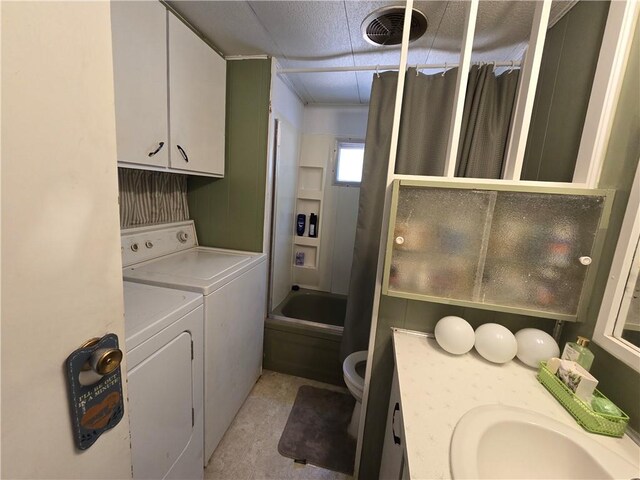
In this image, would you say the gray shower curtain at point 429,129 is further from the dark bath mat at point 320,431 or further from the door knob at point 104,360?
the door knob at point 104,360

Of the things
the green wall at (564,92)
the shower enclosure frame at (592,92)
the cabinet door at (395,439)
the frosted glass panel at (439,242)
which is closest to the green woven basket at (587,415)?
the frosted glass panel at (439,242)

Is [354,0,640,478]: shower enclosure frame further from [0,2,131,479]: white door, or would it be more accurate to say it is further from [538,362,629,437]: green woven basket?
[0,2,131,479]: white door

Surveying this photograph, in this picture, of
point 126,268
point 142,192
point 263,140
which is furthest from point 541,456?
point 142,192

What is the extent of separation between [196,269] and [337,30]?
1.59 meters

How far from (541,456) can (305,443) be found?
139 centimetres

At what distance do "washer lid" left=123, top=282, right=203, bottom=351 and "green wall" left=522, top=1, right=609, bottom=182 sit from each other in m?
1.65

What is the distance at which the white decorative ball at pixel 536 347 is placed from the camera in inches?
38.7

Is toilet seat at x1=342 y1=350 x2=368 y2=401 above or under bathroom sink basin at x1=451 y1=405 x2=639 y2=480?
under

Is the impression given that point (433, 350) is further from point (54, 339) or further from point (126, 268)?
point (126, 268)

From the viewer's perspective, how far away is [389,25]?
1.50 meters

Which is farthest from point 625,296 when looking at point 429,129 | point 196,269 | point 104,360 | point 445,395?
point 196,269

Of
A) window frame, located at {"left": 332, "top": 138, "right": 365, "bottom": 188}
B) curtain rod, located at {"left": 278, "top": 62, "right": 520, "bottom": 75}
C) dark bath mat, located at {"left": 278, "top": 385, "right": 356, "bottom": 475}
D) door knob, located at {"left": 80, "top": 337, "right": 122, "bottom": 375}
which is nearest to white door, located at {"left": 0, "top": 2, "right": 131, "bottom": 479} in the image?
door knob, located at {"left": 80, "top": 337, "right": 122, "bottom": 375}

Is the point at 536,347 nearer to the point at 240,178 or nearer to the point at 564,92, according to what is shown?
the point at 564,92

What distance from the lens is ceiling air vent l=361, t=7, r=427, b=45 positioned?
4.62ft
